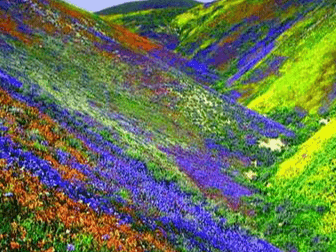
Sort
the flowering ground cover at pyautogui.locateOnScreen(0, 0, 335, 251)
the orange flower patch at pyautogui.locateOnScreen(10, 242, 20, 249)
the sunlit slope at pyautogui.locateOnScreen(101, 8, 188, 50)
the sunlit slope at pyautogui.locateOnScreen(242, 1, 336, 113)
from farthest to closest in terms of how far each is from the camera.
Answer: the sunlit slope at pyautogui.locateOnScreen(101, 8, 188, 50) < the sunlit slope at pyautogui.locateOnScreen(242, 1, 336, 113) < the flowering ground cover at pyautogui.locateOnScreen(0, 0, 335, 251) < the orange flower patch at pyautogui.locateOnScreen(10, 242, 20, 249)

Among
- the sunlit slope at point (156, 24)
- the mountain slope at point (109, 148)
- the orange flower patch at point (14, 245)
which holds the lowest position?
the mountain slope at point (109, 148)

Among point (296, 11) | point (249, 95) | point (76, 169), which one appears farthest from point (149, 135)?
point (296, 11)

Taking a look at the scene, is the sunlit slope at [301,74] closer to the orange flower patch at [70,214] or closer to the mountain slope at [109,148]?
the mountain slope at [109,148]

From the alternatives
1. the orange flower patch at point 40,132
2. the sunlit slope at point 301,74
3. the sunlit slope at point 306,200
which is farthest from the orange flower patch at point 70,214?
the sunlit slope at point 301,74

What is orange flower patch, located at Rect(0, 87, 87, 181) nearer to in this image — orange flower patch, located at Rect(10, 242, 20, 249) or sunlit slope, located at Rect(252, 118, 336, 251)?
orange flower patch, located at Rect(10, 242, 20, 249)

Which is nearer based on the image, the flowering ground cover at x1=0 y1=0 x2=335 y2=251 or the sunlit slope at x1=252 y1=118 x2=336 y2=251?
the flowering ground cover at x1=0 y1=0 x2=335 y2=251

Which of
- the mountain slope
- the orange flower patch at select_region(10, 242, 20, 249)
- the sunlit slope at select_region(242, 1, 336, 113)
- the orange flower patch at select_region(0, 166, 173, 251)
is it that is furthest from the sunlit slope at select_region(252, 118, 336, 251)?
the sunlit slope at select_region(242, 1, 336, 113)

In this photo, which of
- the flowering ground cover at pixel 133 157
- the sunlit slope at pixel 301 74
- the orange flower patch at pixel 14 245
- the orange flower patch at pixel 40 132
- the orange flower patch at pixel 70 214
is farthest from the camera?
the sunlit slope at pixel 301 74

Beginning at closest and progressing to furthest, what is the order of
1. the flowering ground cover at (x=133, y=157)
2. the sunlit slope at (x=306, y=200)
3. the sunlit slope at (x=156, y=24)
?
the flowering ground cover at (x=133, y=157), the sunlit slope at (x=306, y=200), the sunlit slope at (x=156, y=24)

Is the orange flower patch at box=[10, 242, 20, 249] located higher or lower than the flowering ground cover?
higher

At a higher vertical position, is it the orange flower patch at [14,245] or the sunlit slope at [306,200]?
the orange flower patch at [14,245]
